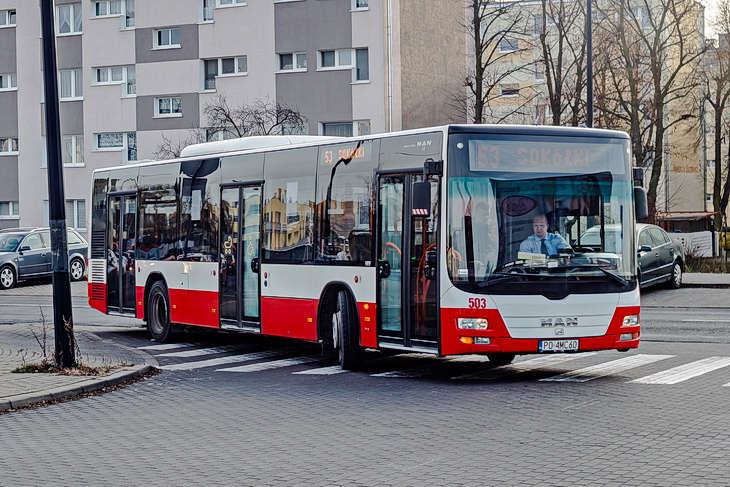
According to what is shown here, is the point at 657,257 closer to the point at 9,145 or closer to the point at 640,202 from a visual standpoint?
the point at 640,202

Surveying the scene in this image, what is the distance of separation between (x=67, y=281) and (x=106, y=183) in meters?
6.97

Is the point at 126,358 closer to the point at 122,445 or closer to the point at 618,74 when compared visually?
the point at 122,445

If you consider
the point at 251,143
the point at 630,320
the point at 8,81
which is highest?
the point at 8,81

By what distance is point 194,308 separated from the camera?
17344mm

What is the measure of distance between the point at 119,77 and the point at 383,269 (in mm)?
38361

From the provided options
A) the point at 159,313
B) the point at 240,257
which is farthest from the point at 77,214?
the point at 240,257

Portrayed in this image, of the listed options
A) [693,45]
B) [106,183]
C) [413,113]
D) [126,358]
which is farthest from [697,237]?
[126,358]

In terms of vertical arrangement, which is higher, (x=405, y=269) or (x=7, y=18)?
(x=7, y=18)

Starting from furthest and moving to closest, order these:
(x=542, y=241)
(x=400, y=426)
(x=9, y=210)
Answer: (x=9, y=210) → (x=542, y=241) → (x=400, y=426)

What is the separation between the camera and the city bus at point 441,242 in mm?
12125

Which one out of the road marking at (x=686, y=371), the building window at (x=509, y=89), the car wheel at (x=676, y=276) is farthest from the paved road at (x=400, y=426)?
the building window at (x=509, y=89)

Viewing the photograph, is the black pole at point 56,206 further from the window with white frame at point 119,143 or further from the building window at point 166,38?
the window with white frame at point 119,143

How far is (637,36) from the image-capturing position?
45469 mm

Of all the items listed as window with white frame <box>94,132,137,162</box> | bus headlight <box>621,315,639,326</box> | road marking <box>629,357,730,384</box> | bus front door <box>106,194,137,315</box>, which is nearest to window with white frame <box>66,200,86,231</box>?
window with white frame <box>94,132,137,162</box>
